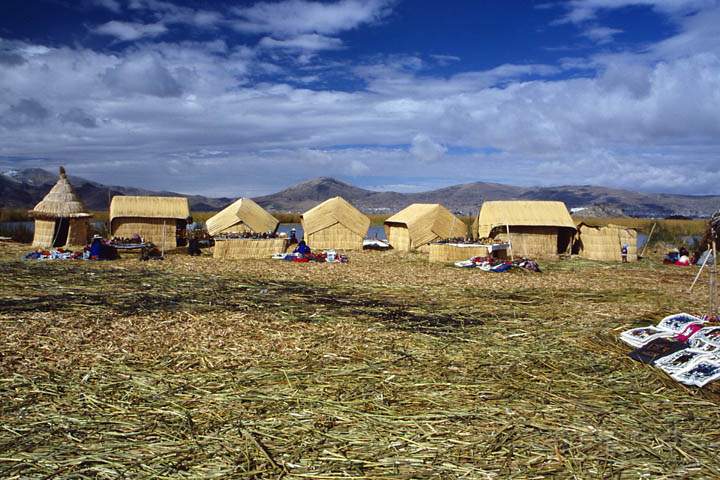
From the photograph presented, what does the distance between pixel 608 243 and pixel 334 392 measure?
15.5 m

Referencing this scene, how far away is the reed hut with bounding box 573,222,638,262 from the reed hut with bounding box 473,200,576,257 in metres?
0.62

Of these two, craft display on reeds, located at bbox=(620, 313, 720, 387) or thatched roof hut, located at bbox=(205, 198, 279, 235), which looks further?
thatched roof hut, located at bbox=(205, 198, 279, 235)

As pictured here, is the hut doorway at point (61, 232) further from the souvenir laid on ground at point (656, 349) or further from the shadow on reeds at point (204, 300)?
the souvenir laid on ground at point (656, 349)

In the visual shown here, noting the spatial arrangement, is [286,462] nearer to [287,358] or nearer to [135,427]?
[135,427]

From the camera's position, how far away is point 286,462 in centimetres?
338

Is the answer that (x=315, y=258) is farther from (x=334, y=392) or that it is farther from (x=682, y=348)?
(x=334, y=392)

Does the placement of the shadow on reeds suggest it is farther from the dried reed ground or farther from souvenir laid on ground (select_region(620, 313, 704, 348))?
souvenir laid on ground (select_region(620, 313, 704, 348))

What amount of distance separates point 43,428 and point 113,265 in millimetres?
10347

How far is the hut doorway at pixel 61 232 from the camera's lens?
61.1 feet

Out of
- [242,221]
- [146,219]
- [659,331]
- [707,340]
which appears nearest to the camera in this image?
[707,340]

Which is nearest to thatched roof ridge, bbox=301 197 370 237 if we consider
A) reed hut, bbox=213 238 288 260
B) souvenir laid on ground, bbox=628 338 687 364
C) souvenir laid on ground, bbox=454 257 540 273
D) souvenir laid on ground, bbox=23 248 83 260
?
reed hut, bbox=213 238 288 260

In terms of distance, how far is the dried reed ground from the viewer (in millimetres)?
3412

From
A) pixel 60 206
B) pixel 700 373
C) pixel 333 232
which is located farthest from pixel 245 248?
pixel 700 373

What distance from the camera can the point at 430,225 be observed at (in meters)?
20.1
